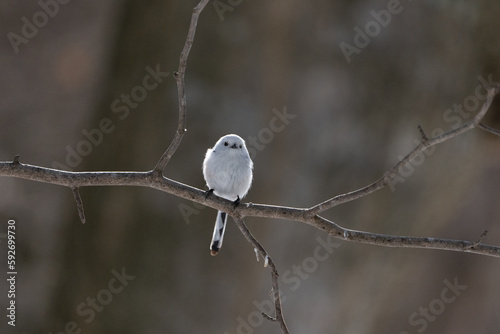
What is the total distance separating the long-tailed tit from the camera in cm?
423

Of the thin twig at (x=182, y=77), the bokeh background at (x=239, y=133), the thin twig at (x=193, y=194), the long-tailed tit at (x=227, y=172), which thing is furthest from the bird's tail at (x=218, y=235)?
the bokeh background at (x=239, y=133)

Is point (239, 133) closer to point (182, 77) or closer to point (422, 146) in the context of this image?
point (182, 77)

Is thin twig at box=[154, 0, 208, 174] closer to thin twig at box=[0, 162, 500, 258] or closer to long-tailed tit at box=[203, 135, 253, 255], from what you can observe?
thin twig at box=[0, 162, 500, 258]

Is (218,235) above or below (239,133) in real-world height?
below

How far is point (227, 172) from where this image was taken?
423 centimetres

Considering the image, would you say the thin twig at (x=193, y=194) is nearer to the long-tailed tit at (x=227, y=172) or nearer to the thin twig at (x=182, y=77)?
the thin twig at (x=182, y=77)

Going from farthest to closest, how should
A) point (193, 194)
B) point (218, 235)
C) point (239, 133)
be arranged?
point (239, 133) → point (218, 235) → point (193, 194)

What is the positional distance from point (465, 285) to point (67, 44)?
6.32 m

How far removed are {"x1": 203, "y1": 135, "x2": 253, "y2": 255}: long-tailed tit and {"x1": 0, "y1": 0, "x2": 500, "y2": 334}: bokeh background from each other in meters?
2.69

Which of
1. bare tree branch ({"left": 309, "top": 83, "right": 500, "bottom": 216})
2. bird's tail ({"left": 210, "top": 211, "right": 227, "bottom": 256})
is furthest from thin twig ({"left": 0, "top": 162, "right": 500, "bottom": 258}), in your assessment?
bird's tail ({"left": 210, "top": 211, "right": 227, "bottom": 256})

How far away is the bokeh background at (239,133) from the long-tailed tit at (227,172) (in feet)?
8.83

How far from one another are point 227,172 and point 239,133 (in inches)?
116

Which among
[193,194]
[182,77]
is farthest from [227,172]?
[182,77]

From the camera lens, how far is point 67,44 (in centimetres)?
716
